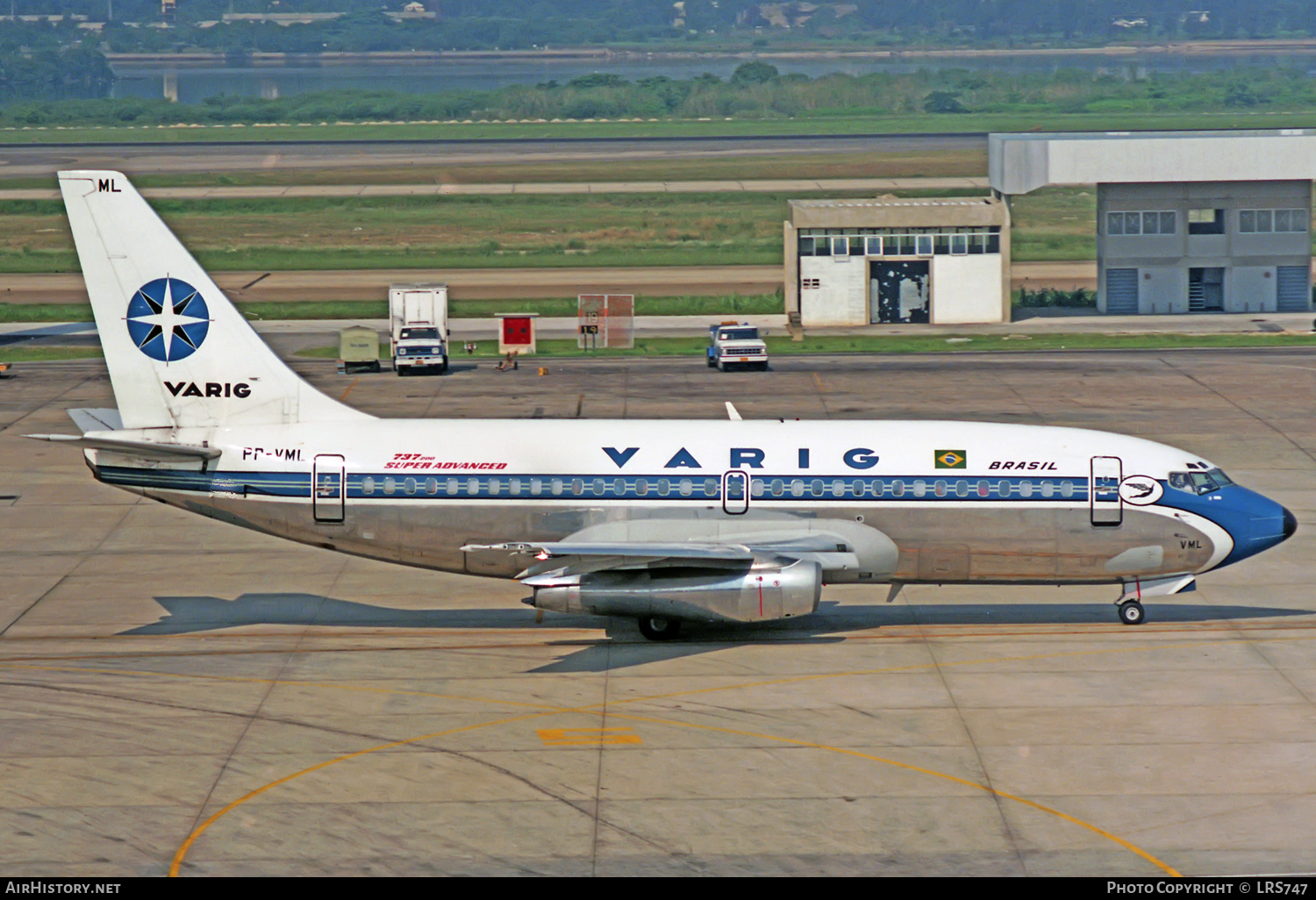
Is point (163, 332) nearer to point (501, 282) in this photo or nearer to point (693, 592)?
point (693, 592)

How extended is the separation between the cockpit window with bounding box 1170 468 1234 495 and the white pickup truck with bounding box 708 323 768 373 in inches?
1470

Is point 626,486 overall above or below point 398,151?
below

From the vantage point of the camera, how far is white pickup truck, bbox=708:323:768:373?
6962 cm

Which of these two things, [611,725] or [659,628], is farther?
[659,628]

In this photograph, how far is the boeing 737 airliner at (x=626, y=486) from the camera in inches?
1282

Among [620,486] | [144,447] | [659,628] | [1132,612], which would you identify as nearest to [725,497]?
[620,486]

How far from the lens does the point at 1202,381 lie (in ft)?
216

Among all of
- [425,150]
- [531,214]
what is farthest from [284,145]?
[531,214]

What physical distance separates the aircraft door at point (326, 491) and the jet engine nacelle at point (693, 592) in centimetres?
468

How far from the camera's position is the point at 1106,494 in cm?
3259

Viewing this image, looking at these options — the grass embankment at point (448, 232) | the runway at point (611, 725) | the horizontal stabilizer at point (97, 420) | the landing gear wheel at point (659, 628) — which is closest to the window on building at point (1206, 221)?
the grass embankment at point (448, 232)

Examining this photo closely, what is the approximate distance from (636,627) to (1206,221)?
2505 inches
